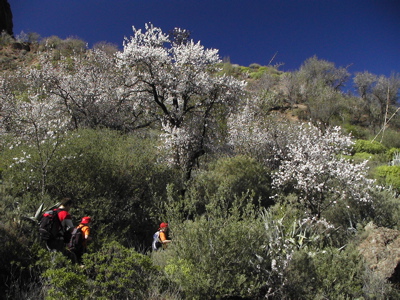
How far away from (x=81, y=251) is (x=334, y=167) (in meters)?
7.24

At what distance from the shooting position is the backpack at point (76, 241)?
18.9ft

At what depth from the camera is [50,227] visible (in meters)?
5.55


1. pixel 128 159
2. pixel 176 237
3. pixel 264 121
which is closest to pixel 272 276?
pixel 176 237

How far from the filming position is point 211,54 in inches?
488

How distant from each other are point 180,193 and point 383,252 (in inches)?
234

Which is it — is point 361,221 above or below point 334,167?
below

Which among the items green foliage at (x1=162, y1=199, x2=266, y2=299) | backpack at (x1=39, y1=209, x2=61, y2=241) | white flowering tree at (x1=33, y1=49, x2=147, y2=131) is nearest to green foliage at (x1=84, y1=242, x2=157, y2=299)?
green foliage at (x1=162, y1=199, x2=266, y2=299)

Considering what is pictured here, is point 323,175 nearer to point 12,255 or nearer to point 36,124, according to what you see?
point 12,255

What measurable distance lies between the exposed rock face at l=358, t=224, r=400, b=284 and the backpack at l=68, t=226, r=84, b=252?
570cm

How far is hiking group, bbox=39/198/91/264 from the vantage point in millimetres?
5543

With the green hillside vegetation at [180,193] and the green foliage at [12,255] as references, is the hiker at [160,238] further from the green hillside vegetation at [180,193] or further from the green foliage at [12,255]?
the green foliage at [12,255]

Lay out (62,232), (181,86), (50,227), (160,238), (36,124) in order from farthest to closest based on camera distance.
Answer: (181,86), (36,124), (160,238), (62,232), (50,227)

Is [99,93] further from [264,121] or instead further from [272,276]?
[272,276]

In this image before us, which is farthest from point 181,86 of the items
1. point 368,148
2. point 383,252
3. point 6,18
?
point 6,18
